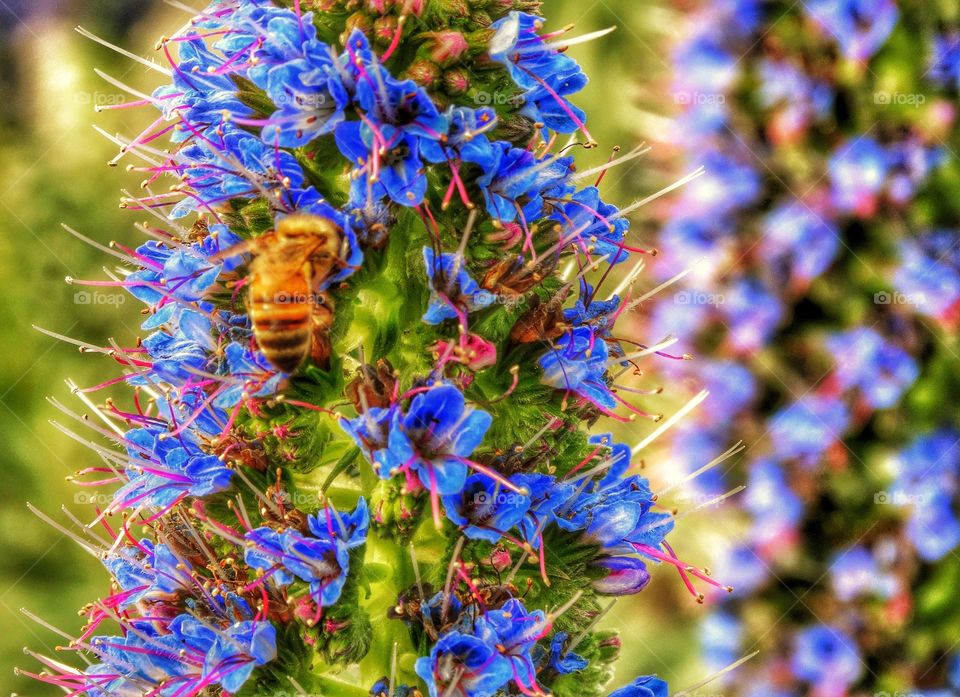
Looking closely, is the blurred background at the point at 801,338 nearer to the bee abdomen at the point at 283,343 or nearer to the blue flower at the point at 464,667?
the blue flower at the point at 464,667

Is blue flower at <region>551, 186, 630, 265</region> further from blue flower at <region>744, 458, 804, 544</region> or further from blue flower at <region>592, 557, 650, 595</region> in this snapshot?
blue flower at <region>744, 458, 804, 544</region>

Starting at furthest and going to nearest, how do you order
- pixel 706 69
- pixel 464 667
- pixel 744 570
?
pixel 706 69
pixel 744 570
pixel 464 667

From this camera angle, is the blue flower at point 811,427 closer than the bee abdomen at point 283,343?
No

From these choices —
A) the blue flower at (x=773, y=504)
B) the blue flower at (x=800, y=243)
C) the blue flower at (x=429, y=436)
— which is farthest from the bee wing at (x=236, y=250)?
the blue flower at (x=773, y=504)

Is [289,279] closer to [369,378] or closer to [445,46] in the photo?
[369,378]

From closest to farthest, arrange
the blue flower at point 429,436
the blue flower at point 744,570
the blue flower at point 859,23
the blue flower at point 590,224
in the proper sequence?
the blue flower at point 429,436 → the blue flower at point 590,224 → the blue flower at point 859,23 → the blue flower at point 744,570

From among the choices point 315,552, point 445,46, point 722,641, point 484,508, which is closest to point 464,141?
point 445,46

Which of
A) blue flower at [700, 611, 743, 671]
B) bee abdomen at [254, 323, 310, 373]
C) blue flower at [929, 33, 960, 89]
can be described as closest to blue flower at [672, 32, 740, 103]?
blue flower at [929, 33, 960, 89]
